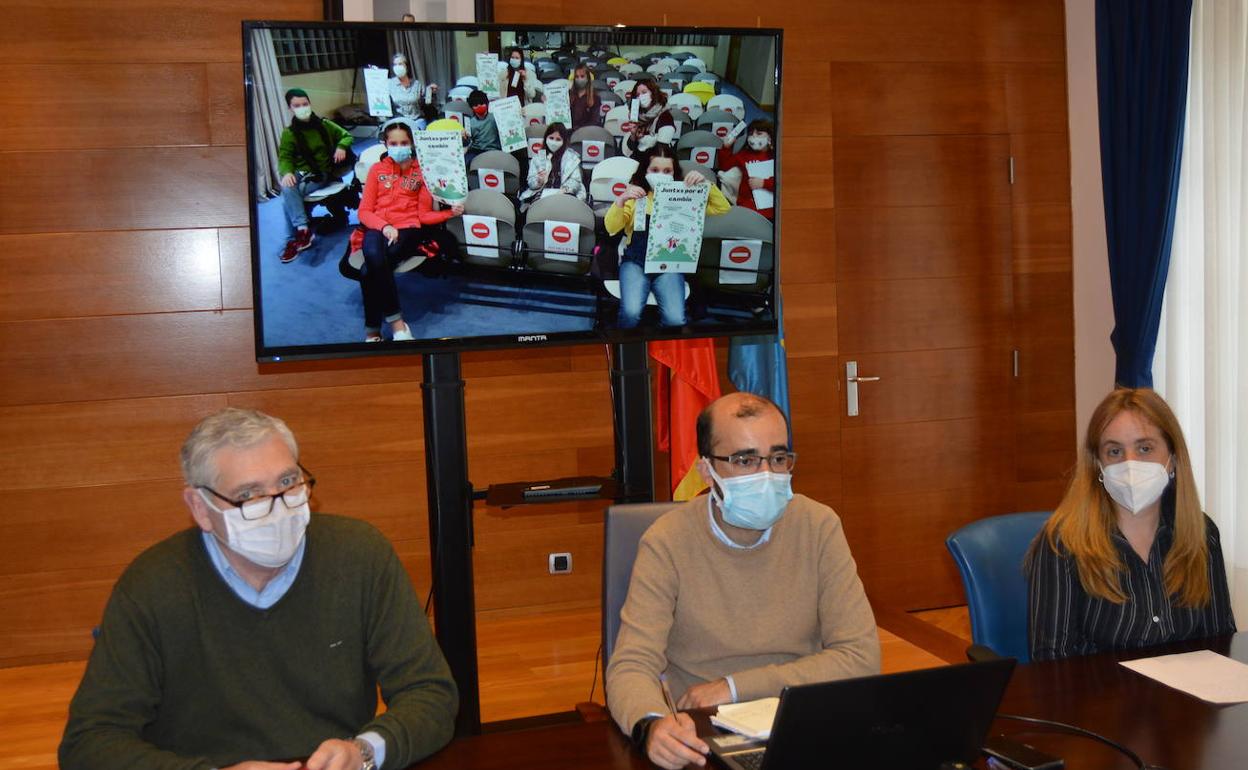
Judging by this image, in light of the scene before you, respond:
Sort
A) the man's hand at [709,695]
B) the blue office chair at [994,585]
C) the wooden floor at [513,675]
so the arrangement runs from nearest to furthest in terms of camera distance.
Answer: the man's hand at [709,695] → the blue office chair at [994,585] → the wooden floor at [513,675]

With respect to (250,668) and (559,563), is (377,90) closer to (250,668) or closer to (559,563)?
(250,668)

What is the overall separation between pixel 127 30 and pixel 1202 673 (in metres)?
4.41

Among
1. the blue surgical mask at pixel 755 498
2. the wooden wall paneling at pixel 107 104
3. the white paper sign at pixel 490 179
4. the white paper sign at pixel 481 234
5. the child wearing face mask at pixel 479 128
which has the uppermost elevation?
the wooden wall paneling at pixel 107 104

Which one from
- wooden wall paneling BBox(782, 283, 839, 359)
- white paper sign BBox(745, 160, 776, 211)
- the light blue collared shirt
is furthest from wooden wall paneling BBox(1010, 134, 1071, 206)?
the light blue collared shirt

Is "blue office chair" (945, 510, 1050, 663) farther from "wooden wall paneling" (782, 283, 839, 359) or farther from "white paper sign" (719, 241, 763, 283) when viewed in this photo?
"wooden wall paneling" (782, 283, 839, 359)

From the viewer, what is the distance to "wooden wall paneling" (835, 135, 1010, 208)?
561cm

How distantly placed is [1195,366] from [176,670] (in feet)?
14.0

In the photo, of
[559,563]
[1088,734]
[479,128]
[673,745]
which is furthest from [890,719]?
[559,563]

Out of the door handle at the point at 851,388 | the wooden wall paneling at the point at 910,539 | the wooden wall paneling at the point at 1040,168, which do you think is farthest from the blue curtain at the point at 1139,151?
the door handle at the point at 851,388

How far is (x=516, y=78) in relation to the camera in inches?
143

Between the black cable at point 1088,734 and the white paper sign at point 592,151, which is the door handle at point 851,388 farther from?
the black cable at point 1088,734

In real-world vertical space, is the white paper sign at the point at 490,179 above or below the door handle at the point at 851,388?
above

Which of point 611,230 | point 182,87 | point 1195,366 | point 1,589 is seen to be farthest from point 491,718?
point 1195,366

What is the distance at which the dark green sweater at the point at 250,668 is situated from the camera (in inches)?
82.1
